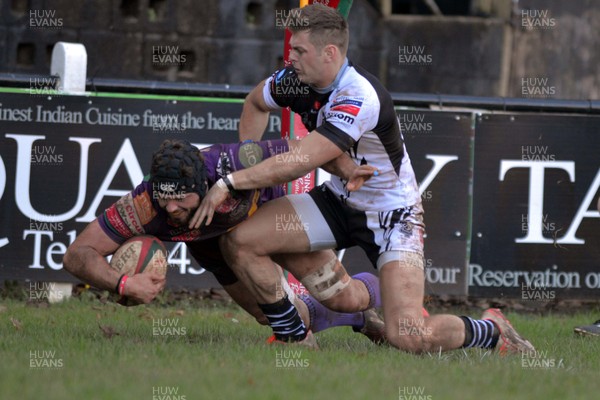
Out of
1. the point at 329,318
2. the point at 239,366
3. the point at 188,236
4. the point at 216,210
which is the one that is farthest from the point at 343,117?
the point at 239,366

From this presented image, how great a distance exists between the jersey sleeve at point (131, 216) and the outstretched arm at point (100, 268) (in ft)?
0.18

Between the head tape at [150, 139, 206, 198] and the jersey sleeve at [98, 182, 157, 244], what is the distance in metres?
0.13

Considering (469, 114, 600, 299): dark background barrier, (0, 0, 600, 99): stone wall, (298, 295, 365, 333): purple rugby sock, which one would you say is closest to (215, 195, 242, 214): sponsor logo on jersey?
(298, 295, 365, 333): purple rugby sock

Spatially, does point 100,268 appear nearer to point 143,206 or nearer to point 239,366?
point 143,206

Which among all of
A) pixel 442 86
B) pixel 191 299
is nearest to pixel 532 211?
pixel 191 299

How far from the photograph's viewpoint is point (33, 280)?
10.1 meters

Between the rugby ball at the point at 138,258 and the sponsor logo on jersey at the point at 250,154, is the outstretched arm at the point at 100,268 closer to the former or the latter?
the rugby ball at the point at 138,258

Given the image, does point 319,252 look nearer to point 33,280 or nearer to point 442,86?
point 33,280

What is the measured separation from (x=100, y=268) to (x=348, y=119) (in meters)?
1.72

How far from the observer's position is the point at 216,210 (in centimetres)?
732

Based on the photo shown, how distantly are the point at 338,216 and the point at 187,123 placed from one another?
2.95m

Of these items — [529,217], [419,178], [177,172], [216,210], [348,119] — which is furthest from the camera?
[529,217]

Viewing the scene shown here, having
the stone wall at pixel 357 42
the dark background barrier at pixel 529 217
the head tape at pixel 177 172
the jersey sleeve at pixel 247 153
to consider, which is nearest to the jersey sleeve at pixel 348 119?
the jersey sleeve at pixel 247 153

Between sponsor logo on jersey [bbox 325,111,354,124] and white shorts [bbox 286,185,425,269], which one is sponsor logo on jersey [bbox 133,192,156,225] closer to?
white shorts [bbox 286,185,425,269]
